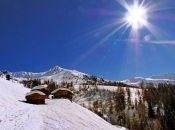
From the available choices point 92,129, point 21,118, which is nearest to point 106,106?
point 92,129

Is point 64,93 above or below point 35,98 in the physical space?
above

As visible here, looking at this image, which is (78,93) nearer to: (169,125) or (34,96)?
(169,125)

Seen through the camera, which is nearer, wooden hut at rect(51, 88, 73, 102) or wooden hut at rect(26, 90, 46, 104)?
wooden hut at rect(26, 90, 46, 104)

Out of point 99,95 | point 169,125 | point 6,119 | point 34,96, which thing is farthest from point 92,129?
point 99,95

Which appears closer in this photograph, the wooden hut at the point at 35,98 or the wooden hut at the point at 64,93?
the wooden hut at the point at 35,98

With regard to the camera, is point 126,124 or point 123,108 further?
point 123,108

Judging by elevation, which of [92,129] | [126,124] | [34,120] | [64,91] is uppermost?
[64,91]

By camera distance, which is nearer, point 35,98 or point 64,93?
point 35,98

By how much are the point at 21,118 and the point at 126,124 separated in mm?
89536

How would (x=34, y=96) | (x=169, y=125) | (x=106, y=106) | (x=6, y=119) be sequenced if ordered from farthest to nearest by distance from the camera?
(x=106, y=106), (x=169, y=125), (x=34, y=96), (x=6, y=119)

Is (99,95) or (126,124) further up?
(99,95)

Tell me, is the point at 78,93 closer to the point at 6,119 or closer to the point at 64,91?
the point at 64,91

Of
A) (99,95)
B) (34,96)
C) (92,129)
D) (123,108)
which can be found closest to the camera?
(92,129)

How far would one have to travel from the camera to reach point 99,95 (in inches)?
6747
